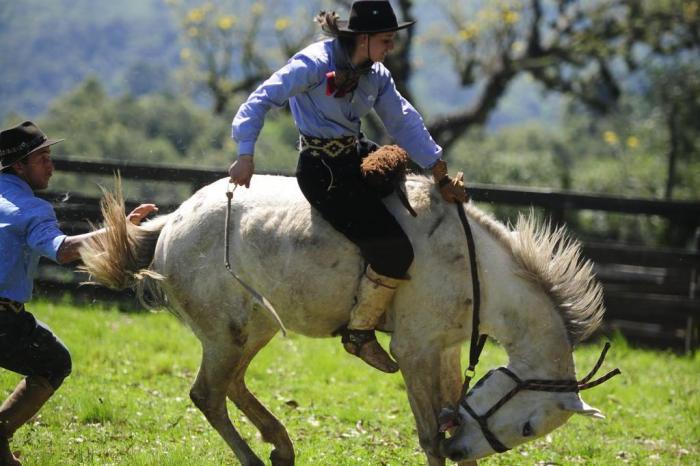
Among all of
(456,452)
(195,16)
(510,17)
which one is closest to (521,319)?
(456,452)

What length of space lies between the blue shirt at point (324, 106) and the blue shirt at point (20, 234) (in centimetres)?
113

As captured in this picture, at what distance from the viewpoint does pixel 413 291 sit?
468 cm

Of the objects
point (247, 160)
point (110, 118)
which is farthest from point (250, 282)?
point (110, 118)

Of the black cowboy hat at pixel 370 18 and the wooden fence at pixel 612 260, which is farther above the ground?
the black cowboy hat at pixel 370 18

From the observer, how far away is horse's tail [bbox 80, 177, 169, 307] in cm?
509

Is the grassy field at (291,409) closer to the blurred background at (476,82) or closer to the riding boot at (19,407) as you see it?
the riding boot at (19,407)

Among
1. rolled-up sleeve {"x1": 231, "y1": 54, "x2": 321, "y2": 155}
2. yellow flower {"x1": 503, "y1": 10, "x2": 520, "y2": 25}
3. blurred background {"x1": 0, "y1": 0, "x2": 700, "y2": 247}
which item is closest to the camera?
rolled-up sleeve {"x1": 231, "y1": 54, "x2": 321, "y2": 155}

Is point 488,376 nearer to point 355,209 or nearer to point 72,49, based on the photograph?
point 355,209

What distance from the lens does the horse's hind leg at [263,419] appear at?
17.5 feet

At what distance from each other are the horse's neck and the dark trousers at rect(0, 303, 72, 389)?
93.1 inches

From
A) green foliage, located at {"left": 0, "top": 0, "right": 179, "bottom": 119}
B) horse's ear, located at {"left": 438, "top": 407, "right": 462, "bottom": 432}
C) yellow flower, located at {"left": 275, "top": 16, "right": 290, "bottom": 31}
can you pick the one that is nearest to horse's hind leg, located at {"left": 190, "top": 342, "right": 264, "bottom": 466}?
horse's ear, located at {"left": 438, "top": 407, "right": 462, "bottom": 432}

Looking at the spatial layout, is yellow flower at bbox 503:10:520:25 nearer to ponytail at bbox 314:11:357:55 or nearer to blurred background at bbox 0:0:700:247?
blurred background at bbox 0:0:700:247

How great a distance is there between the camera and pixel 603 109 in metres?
23.4

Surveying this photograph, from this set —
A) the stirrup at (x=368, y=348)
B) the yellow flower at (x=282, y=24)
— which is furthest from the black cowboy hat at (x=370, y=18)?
the yellow flower at (x=282, y=24)
